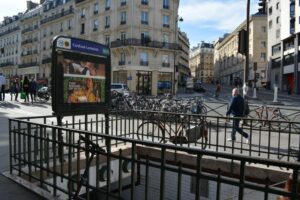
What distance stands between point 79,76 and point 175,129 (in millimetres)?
3465

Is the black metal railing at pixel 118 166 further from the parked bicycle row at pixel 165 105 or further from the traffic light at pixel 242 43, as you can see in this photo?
the parked bicycle row at pixel 165 105

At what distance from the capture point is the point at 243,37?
1144cm

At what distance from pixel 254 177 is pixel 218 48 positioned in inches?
4710

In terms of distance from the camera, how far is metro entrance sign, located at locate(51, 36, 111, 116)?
618 centimetres

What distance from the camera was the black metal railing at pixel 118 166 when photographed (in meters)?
3.05

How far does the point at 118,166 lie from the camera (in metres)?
5.45

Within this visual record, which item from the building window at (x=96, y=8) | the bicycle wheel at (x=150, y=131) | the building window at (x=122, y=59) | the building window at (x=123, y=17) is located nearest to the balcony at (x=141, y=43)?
the building window at (x=122, y=59)

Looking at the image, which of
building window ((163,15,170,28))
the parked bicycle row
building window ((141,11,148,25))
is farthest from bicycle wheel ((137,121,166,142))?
building window ((163,15,170,28))

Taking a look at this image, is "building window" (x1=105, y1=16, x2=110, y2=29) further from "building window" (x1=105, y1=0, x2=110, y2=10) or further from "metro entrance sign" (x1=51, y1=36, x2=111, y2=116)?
"metro entrance sign" (x1=51, y1=36, x2=111, y2=116)

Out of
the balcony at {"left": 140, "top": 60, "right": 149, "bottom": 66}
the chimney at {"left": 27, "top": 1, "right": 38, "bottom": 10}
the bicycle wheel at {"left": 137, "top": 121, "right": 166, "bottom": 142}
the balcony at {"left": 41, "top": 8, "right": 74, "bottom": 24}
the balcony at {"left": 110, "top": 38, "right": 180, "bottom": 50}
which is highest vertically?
the chimney at {"left": 27, "top": 1, "right": 38, "bottom": 10}

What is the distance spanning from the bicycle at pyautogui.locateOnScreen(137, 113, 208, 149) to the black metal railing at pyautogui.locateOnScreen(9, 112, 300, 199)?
3.29 ft

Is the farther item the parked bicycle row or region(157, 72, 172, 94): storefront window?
region(157, 72, 172, 94): storefront window

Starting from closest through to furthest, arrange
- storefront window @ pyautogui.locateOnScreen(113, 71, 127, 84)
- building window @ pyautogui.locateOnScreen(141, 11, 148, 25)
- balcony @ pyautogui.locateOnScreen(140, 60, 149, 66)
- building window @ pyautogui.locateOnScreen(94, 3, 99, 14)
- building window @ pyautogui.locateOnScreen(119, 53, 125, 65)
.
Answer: storefront window @ pyautogui.locateOnScreen(113, 71, 127, 84) → balcony @ pyautogui.locateOnScreen(140, 60, 149, 66) → building window @ pyautogui.locateOnScreen(141, 11, 148, 25) → building window @ pyautogui.locateOnScreen(119, 53, 125, 65) → building window @ pyautogui.locateOnScreen(94, 3, 99, 14)

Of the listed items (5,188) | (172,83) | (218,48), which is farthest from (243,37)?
(218,48)
